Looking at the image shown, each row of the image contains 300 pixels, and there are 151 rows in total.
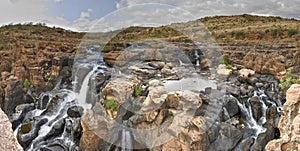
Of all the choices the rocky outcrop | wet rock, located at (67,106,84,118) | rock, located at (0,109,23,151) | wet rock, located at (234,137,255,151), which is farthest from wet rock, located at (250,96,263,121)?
rock, located at (0,109,23,151)

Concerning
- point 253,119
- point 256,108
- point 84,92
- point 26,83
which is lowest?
point 253,119

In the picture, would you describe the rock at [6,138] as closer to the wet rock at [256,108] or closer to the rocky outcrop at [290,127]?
the rocky outcrop at [290,127]

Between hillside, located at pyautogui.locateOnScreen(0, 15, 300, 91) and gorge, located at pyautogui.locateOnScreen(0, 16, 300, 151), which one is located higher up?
hillside, located at pyautogui.locateOnScreen(0, 15, 300, 91)

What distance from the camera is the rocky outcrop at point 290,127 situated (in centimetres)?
429

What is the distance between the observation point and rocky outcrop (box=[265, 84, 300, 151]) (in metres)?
4.29

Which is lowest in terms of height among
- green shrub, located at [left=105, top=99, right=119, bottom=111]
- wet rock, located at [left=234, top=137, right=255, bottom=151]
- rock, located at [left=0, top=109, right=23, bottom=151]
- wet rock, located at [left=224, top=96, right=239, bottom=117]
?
wet rock, located at [left=234, top=137, right=255, bottom=151]

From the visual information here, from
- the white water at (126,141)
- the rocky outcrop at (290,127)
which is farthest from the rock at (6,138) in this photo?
the white water at (126,141)

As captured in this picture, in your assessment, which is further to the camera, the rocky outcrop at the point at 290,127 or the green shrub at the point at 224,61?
the green shrub at the point at 224,61

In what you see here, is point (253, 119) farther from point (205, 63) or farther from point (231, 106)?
point (205, 63)

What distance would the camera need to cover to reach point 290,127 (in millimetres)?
4555

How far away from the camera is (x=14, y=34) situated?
Answer: 79.0ft

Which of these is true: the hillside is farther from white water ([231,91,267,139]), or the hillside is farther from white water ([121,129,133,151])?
white water ([121,129,133,151])

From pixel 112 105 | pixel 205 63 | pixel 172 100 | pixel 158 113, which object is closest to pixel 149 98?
pixel 158 113

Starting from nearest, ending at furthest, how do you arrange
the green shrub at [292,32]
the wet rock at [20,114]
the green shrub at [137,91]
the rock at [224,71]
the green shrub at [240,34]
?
the green shrub at [137,91] < the wet rock at [20,114] < the rock at [224,71] < the green shrub at [292,32] < the green shrub at [240,34]
